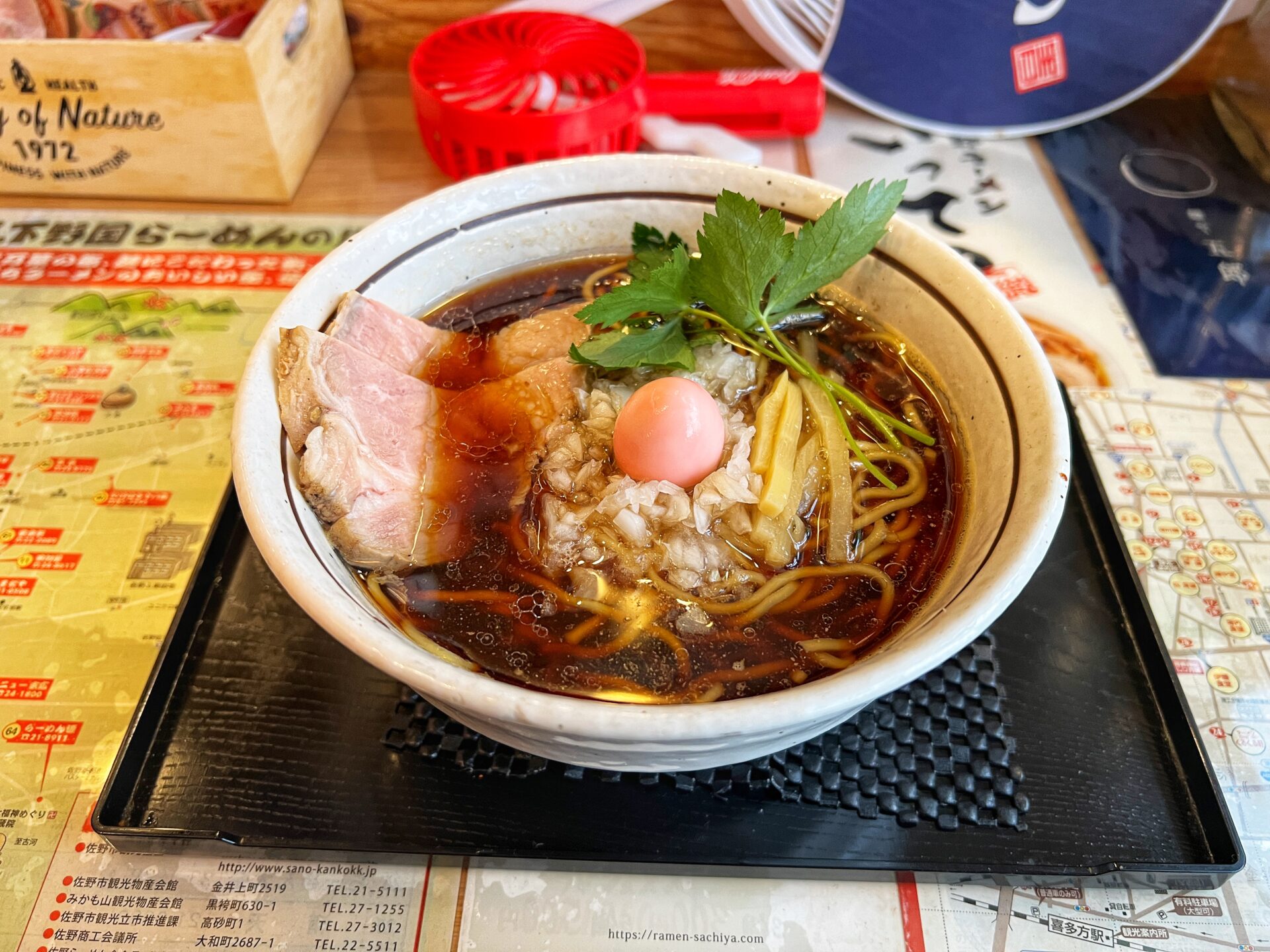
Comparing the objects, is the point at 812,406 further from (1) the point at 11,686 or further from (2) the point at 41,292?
(2) the point at 41,292

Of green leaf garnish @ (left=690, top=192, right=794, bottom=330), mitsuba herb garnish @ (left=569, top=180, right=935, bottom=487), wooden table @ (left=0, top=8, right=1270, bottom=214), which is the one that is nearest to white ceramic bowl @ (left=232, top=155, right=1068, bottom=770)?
mitsuba herb garnish @ (left=569, top=180, right=935, bottom=487)

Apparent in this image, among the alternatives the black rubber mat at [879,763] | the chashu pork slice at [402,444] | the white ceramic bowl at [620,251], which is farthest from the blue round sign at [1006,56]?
the black rubber mat at [879,763]

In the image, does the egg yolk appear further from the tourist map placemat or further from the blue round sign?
the blue round sign

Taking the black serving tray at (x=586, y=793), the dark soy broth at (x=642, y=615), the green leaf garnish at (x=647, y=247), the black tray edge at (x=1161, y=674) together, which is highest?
the green leaf garnish at (x=647, y=247)

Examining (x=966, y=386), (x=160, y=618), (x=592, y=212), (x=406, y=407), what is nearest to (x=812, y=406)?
(x=966, y=386)

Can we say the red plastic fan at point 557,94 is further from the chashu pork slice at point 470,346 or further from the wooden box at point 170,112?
the chashu pork slice at point 470,346

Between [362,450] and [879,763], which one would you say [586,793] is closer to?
[879,763]

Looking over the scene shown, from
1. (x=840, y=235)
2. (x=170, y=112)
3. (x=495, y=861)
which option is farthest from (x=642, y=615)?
(x=170, y=112)
